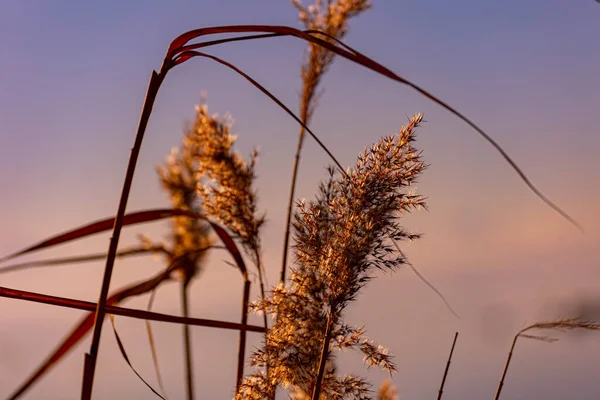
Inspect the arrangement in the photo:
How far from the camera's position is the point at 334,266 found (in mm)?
1170

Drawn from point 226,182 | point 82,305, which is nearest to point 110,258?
point 82,305

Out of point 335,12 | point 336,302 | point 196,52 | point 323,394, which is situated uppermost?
point 335,12

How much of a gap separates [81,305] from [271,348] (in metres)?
0.36

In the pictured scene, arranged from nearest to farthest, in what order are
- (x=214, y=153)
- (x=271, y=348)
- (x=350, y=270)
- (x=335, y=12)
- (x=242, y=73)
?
1. (x=242, y=73)
2. (x=350, y=270)
3. (x=271, y=348)
4. (x=214, y=153)
5. (x=335, y=12)

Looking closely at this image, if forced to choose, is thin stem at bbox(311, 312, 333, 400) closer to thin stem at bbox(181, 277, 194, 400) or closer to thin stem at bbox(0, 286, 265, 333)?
thin stem at bbox(0, 286, 265, 333)

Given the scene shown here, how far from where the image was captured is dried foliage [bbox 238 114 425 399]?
1175 mm

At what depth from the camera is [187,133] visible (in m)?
2.74

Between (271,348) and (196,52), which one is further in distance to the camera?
(271,348)

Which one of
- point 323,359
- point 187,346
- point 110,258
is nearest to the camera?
point 110,258

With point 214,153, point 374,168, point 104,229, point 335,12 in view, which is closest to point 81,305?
point 104,229

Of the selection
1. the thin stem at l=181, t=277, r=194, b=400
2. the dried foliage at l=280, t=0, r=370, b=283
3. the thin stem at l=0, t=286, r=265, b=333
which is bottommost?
the thin stem at l=0, t=286, r=265, b=333

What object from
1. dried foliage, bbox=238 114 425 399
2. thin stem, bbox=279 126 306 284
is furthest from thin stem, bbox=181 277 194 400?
dried foliage, bbox=238 114 425 399

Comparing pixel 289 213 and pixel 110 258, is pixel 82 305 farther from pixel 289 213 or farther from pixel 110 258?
pixel 289 213

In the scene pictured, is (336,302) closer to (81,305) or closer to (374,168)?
(374,168)
